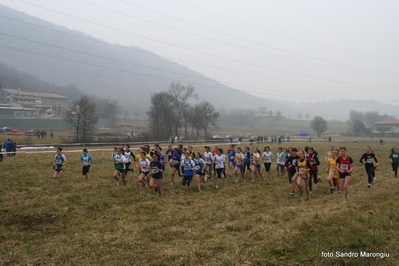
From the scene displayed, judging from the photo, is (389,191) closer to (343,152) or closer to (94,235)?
(343,152)

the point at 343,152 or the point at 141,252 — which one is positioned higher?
the point at 343,152

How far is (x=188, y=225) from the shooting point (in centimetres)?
1130

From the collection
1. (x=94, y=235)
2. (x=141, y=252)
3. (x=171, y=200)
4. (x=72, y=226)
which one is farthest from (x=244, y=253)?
(x=171, y=200)

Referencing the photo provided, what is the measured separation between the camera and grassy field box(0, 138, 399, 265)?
830 cm

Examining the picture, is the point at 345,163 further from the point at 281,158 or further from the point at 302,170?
the point at 281,158

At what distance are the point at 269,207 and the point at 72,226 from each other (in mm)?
7558

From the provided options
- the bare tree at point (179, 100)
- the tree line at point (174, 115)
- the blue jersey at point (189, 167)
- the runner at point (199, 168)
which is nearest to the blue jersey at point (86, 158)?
the blue jersey at point (189, 167)

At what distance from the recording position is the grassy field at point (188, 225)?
830 centimetres

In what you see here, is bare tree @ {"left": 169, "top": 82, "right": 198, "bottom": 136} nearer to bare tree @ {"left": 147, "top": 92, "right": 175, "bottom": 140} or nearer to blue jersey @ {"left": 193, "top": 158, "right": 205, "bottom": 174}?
bare tree @ {"left": 147, "top": 92, "right": 175, "bottom": 140}

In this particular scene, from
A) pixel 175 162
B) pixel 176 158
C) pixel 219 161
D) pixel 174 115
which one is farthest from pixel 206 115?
pixel 175 162

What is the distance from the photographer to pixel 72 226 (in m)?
11.3

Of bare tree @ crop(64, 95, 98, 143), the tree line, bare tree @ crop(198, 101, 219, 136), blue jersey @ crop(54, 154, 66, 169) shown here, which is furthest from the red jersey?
bare tree @ crop(198, 101, 219, 136)

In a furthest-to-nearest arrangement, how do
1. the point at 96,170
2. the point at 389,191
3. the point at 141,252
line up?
the point at 96,170
the point at 389,191
the point at 141,252

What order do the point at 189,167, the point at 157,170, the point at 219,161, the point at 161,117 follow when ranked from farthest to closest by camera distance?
the point at 161,117 < the point at 219,161 < the point at 189,167 < the point at 157,170
